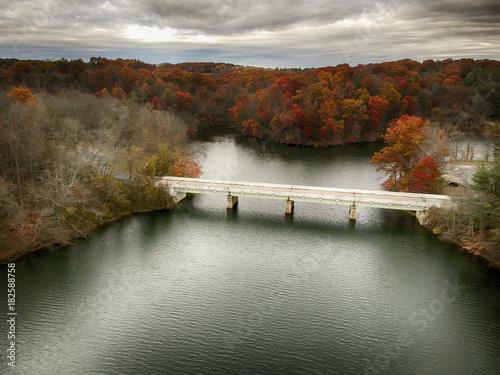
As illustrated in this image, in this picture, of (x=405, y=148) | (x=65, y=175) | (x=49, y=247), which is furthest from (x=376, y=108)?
(x=49, y=247)

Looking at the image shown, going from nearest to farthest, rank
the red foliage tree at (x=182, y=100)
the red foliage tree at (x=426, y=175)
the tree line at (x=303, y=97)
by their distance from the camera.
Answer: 1. the red foliage tree at (x=426, y=175)
2. the tree line at (x=303, y=97)
3. the red foliage tree at (x=182, y=100)

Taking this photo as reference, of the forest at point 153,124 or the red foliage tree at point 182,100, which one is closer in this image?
the forest at point 153,124

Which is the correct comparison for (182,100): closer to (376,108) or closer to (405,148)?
(376,108)

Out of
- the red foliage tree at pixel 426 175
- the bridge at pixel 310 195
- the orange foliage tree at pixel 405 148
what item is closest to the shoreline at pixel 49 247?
the bridge at pixel 310 195

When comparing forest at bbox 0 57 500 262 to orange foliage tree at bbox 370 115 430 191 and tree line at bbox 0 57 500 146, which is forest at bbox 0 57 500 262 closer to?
orange foliage tree at bbox 370 115 430 191

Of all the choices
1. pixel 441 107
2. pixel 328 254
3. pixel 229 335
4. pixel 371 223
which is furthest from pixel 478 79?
pixel 229 335

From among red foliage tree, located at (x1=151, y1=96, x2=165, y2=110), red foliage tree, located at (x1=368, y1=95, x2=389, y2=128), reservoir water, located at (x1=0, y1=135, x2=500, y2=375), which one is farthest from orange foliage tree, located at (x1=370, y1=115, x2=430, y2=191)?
red foliage tree, located at (x1=151, y1=96, x2=165, y2=110)

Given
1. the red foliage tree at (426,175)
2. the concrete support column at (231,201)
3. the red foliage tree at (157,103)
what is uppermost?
the red foliage tree at (157,103)

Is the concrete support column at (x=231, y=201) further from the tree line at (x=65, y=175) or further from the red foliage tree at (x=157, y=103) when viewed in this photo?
the red foliage tree at (x=157, y=103)
